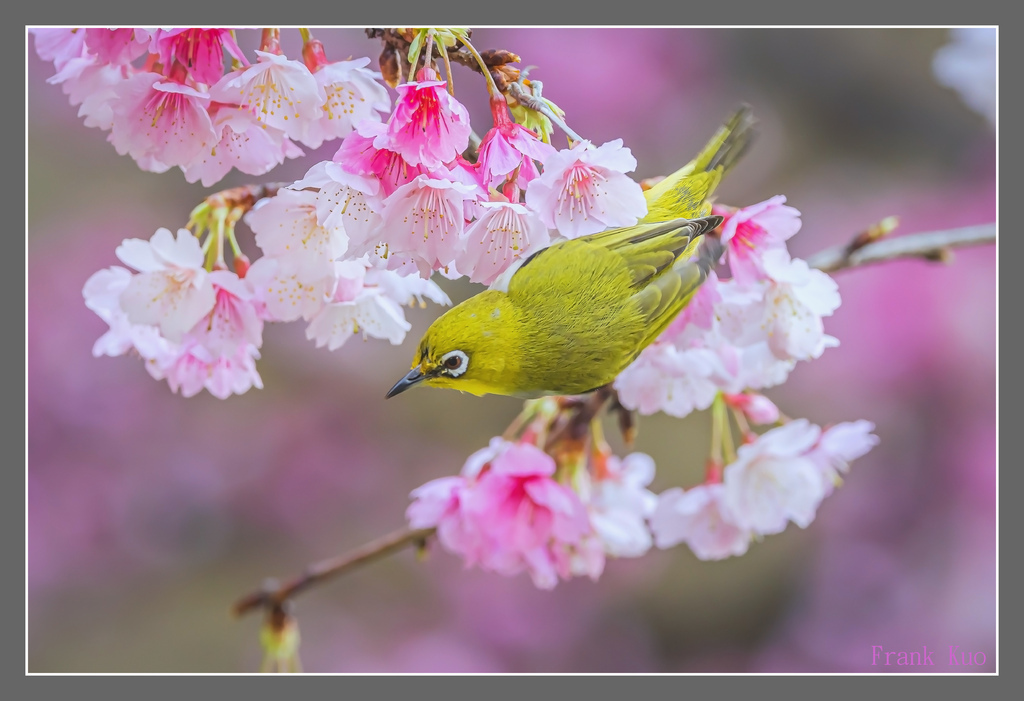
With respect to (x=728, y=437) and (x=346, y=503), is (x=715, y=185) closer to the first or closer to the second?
(x=728, y=437)

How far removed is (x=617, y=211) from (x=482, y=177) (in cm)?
13

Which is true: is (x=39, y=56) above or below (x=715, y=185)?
above

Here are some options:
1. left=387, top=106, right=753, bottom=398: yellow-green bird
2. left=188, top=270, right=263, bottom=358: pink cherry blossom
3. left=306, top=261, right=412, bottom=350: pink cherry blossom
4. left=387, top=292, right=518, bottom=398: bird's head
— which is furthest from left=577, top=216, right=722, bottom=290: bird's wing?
left=188, top=270, right=263, bottom=358: pink cherry blossom

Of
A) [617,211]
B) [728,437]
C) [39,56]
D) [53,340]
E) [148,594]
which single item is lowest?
[148,594]

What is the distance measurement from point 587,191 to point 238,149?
34cm

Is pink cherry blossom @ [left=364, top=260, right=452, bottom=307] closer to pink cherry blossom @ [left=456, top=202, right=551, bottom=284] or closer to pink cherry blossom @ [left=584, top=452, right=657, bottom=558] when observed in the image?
pink cherry blossom @ [left=456, top=202, right=551, bottom=284]

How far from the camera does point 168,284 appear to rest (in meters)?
0.78

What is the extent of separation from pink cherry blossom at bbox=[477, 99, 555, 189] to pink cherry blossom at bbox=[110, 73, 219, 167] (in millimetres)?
262

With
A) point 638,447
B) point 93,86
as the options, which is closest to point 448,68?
point 93,86

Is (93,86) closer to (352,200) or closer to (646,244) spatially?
(352,200)

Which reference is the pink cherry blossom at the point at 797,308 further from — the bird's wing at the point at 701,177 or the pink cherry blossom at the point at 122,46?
the pink cherry blossom at the point at 122,46

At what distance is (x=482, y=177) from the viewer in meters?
0.67

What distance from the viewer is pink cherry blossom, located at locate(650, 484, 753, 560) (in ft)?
3.41

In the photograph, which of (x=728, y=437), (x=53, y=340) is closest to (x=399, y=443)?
(x=53, y=340)
